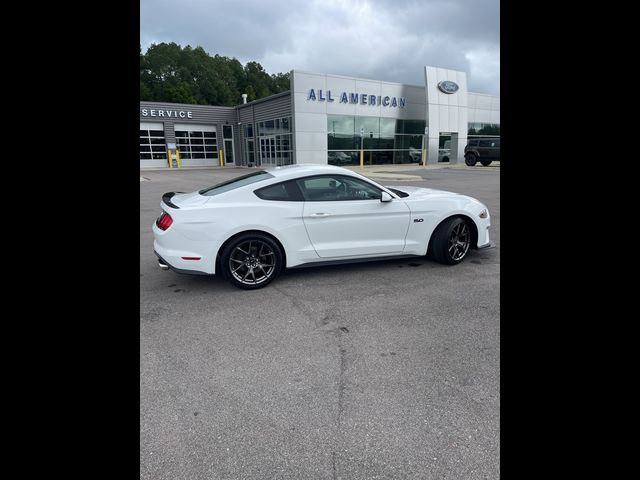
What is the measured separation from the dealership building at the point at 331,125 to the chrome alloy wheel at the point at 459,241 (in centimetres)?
2043

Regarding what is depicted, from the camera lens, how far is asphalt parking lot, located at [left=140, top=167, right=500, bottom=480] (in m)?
2.16

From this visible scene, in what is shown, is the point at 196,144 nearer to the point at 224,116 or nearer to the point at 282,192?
the point at 224,116

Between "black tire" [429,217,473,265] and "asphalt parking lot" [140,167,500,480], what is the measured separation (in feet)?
2.20

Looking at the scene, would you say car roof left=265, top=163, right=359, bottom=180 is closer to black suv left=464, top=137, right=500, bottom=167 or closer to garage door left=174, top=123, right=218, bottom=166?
black suv left=464, top=137, right=500, bottom=167

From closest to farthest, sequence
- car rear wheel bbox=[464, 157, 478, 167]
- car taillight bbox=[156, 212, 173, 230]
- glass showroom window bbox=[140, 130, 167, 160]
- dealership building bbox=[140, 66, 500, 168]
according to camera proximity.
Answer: car taillight bbox=[156, 212, 173, 230] < dealership building bbox=[140, 66, 500, 168] < car rear wheel bbox=[464, 157, 478, 167] < glass showroom window bbox=[140, 130, 167, 160]

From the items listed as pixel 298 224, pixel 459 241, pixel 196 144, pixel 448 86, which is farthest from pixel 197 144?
pixel 459 241

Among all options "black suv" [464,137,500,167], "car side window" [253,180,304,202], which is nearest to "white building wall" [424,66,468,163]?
"black suv" [464,137,500,167]

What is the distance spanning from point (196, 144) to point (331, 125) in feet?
46.8

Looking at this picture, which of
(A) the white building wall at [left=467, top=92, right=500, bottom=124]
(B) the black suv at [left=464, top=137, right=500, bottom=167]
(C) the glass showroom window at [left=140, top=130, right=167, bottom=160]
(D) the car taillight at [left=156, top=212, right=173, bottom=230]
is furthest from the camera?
(A) the white building wall at [left=467, top=92, right=500, bottom=124]

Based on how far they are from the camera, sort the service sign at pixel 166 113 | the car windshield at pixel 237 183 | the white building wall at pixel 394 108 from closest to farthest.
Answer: the car windshield at pixel 237 183
the white building wall at pixel 394 108
the service sign at pixel 166 113

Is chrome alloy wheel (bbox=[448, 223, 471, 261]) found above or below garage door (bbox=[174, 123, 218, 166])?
below

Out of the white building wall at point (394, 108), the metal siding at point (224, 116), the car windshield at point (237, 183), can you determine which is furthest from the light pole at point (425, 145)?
the car windshield at point (237, 183)

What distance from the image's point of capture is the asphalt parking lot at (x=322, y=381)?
2164mm

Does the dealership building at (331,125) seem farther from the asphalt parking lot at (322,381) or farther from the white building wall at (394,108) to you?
the asphalt parking lot at (322,381)
